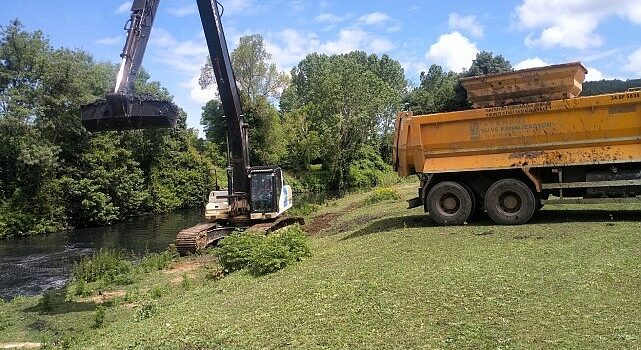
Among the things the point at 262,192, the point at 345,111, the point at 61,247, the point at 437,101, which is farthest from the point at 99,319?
the point at 437,101

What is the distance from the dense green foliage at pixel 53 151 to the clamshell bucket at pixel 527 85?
2477cm

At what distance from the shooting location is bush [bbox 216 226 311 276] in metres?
10.6

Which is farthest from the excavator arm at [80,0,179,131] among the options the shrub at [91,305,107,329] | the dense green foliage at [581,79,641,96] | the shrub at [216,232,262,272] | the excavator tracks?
the dense green foliage at [581,79,641,96]

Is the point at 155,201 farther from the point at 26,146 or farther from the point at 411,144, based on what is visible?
the point at 411,144

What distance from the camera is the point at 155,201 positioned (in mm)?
44156

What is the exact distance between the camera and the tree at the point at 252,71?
190ft

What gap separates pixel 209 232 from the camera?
19172 millimetres

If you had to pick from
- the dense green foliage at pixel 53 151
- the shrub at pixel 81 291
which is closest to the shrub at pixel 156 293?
the shrub at pixel 81 291

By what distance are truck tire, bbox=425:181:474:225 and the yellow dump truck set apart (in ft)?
0.07

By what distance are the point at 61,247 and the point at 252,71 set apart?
121 feet

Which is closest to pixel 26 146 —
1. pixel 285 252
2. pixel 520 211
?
pixel 285 252

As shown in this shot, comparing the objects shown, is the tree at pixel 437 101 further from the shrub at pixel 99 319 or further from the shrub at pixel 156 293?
the shrub at pixel 99 319

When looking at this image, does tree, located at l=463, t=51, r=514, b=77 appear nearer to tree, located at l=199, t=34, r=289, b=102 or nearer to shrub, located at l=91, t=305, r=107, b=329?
tree, located at l=199, t=34, r=289, b=102

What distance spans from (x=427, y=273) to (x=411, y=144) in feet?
17.6
